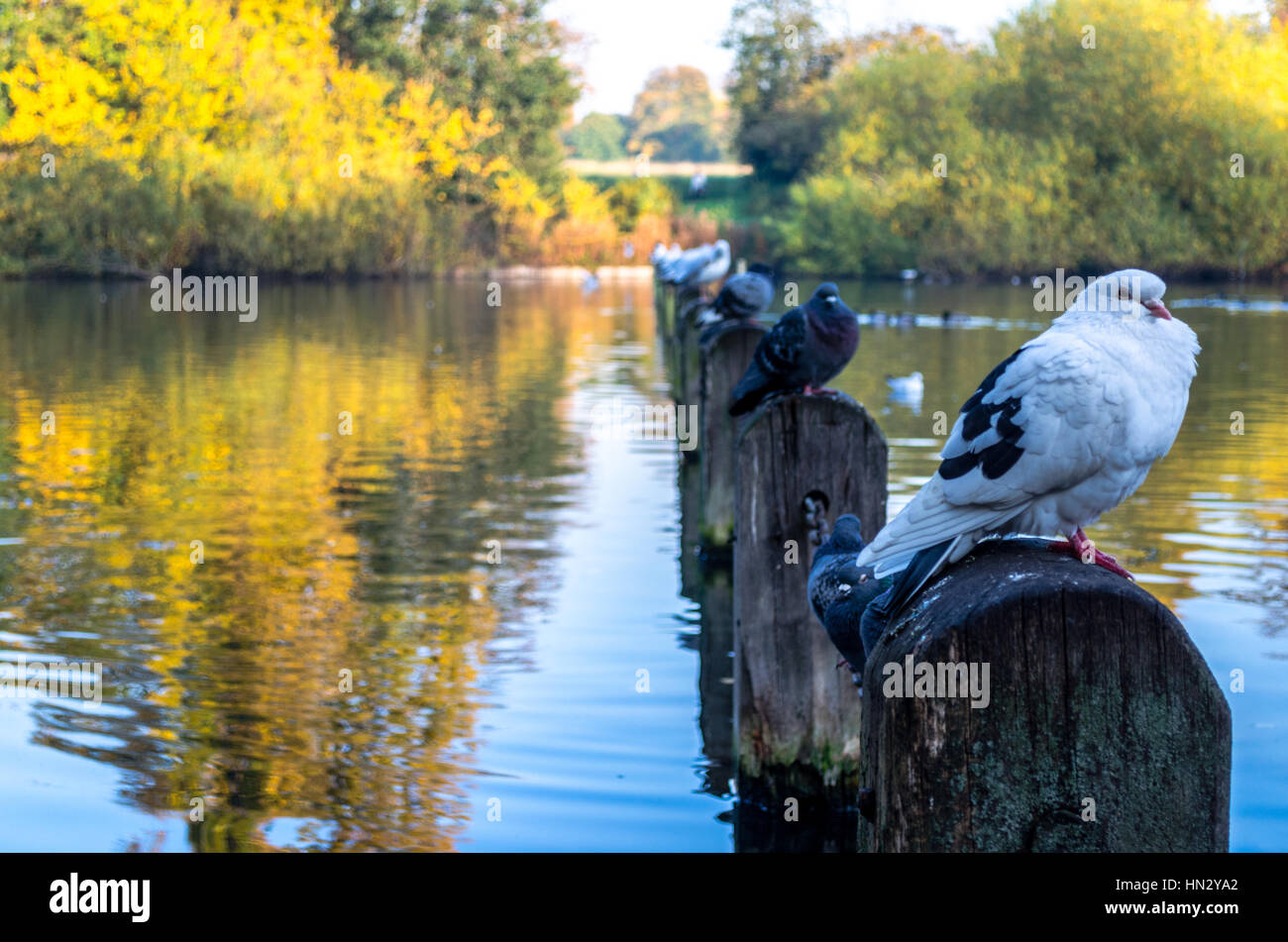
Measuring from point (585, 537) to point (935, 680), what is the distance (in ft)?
23.4

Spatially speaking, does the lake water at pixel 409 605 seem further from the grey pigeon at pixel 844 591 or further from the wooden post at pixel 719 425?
the grey pigeon at pixel 844 591

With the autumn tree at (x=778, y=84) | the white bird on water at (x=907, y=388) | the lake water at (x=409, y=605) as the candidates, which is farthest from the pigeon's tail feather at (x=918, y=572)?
the autumn tree at (x=778, y=84)

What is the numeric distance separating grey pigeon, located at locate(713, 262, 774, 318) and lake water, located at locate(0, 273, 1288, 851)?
1.34 meters

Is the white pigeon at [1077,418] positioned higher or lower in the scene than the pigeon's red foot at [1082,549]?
higher

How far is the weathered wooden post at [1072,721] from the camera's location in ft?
5.79

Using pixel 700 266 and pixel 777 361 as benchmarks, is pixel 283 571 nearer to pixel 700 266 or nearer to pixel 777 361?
pixel 777 361

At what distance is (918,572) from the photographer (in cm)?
222

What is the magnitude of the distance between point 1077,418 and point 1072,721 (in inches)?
39.1

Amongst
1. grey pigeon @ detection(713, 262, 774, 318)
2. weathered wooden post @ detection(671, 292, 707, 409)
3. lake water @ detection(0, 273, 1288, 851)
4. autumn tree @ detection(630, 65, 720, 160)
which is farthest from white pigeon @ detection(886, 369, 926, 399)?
autumn tree @ detection(630, 65, 720, 160)

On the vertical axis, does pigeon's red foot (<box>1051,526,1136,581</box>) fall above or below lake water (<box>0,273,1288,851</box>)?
above

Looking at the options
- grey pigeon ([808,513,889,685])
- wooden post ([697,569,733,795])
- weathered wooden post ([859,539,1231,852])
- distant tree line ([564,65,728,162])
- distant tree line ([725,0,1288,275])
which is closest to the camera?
weathered wooden post ([859,539,1231,852])

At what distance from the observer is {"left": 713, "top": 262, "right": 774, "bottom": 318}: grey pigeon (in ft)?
30.1

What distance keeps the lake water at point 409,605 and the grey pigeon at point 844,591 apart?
4.47 ft

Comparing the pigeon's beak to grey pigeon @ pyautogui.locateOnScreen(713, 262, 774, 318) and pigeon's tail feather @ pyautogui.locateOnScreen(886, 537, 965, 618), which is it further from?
grey pigeon @ pyautogui.locateOnScreen(713, 262, 774, 318)
